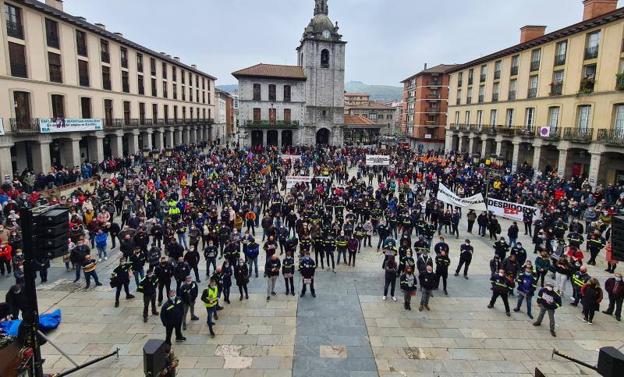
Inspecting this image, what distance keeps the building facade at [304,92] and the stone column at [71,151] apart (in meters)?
26.4

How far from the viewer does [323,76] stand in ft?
183

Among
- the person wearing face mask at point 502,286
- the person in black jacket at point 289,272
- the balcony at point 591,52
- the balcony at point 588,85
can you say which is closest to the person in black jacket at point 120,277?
the person in black jacket at point 289,272

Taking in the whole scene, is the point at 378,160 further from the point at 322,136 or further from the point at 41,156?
A: the point at 322,136

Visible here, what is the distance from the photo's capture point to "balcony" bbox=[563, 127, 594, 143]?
27594 millimetres

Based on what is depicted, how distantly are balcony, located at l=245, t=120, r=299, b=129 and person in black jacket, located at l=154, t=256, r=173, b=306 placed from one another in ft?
149

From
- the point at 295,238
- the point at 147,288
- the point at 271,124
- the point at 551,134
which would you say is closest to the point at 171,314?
the point at 147,288

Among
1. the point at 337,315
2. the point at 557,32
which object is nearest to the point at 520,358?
the point at 337,315

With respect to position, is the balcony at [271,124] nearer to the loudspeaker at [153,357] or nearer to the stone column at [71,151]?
the stone column at [71,151]

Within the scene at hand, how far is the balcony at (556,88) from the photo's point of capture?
103 ft

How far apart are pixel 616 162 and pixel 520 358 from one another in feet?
86.2

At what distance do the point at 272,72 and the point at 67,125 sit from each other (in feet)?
105

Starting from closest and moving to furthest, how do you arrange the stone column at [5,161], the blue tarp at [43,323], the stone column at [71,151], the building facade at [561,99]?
the blue tarp at [43,323] → the stone column at [5,161] → the building facade at [561,99] → the stone column at [71,151]

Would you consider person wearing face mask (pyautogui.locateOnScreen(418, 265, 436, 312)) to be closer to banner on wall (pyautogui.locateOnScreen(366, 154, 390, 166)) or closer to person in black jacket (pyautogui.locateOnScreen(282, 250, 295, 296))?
person in black jacket (pyautogui.locateOnScreen(282, 250, 295, 296))

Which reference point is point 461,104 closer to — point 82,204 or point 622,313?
point 622,313
